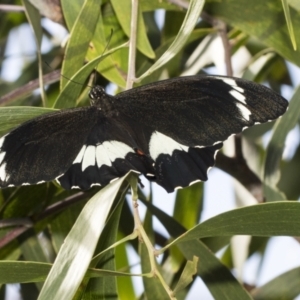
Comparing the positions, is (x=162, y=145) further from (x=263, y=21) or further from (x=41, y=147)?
(x=263, y=21)

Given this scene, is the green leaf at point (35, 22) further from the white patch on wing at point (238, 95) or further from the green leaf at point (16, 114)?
the white patch on wing at point (238, 95)

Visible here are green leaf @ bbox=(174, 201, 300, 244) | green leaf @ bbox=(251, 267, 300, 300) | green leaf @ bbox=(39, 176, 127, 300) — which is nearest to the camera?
green leaf @ bbox=(39, 176, 127, 300)

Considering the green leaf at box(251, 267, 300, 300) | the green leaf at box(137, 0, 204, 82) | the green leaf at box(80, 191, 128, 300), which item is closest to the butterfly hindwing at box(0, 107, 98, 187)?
the green leaf at box(80, 191, 128, 300)

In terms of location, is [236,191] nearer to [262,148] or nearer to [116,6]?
[262,148]

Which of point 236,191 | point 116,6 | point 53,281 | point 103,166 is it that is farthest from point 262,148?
point 53,281

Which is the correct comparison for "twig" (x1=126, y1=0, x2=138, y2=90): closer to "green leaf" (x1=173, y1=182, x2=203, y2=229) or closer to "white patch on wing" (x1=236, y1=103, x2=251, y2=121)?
"white patch on wing" (x1=236, y1=103, x2=251, y2=121)

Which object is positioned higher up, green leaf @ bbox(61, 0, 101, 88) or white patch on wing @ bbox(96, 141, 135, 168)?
green leaf @ bbox(61, 0, 101, 88)
